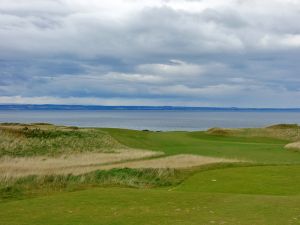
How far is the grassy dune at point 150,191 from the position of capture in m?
14.7

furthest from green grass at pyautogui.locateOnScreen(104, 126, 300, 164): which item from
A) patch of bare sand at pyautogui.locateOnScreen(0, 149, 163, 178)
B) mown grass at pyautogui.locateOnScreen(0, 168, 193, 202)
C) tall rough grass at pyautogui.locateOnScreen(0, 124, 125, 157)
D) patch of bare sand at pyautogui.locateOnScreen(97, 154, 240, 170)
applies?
mown grass at pyautogui.locateOnScreen(0, 168, 193, 202)

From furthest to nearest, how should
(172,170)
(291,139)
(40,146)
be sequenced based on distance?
(291,139) → (40,146) → (172,170)

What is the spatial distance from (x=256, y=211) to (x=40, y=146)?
31.6m

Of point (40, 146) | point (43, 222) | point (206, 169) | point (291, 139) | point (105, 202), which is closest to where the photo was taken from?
point (43, 222)

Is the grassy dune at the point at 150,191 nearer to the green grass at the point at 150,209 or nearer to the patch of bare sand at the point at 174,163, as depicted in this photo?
the green grass at the point at 150,209

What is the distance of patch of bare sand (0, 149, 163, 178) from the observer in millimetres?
26991

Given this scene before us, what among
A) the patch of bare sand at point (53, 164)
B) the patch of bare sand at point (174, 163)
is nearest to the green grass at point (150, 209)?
the patch of bare sand at point (53, 164)

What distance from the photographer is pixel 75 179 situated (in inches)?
983

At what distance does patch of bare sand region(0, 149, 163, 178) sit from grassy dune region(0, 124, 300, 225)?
1.19 metres

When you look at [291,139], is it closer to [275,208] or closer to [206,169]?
[206,169]

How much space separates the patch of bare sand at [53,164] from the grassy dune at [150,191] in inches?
47.0

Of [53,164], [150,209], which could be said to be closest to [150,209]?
[150,209]

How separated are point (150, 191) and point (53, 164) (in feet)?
47.4

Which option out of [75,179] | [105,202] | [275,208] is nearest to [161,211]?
[105,202]
